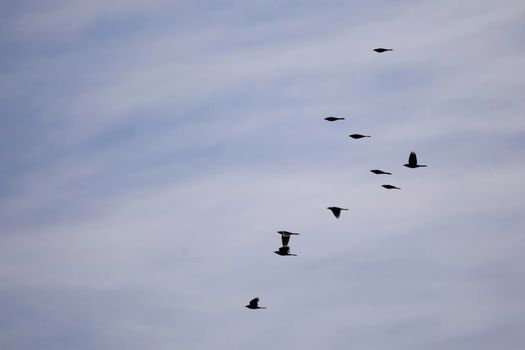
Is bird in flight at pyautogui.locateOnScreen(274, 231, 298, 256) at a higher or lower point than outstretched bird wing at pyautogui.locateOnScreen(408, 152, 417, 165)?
lower

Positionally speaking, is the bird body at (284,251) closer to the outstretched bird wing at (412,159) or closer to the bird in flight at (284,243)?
Result: the bird in flight at (284,243)

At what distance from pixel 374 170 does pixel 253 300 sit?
22040 mm

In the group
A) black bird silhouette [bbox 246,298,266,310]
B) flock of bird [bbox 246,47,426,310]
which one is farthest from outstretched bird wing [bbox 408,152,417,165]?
black bird silhouette [bbox 246,298,266,310]

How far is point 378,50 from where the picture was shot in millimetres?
86000

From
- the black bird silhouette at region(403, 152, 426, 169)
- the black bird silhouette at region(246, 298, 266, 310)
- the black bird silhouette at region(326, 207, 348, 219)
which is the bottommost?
the black bird silhouette at region(246, 298, 266, 310)

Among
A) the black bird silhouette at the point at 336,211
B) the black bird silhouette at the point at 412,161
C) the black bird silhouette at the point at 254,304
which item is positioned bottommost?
the black bird silhouette at the point at 254,304

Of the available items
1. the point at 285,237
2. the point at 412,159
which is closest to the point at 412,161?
the point at 412,159

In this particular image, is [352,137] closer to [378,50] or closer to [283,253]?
[378,50]

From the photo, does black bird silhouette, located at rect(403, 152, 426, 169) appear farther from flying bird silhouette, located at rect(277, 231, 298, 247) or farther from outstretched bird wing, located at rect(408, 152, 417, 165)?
flying bird silhouette, located at rect(277, 231, 298, 247)

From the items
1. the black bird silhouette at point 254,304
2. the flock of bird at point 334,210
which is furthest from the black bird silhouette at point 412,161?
the black bird silhouette at point 254,304

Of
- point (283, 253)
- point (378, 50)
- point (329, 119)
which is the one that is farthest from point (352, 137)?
point (283, 253)

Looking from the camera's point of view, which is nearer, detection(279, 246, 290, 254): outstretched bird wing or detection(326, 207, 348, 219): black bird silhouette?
detection(326, 207, 348, 219): black bird silhouette

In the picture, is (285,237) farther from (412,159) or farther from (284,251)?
(412,159)

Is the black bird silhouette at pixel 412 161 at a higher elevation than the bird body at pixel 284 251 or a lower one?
higher
